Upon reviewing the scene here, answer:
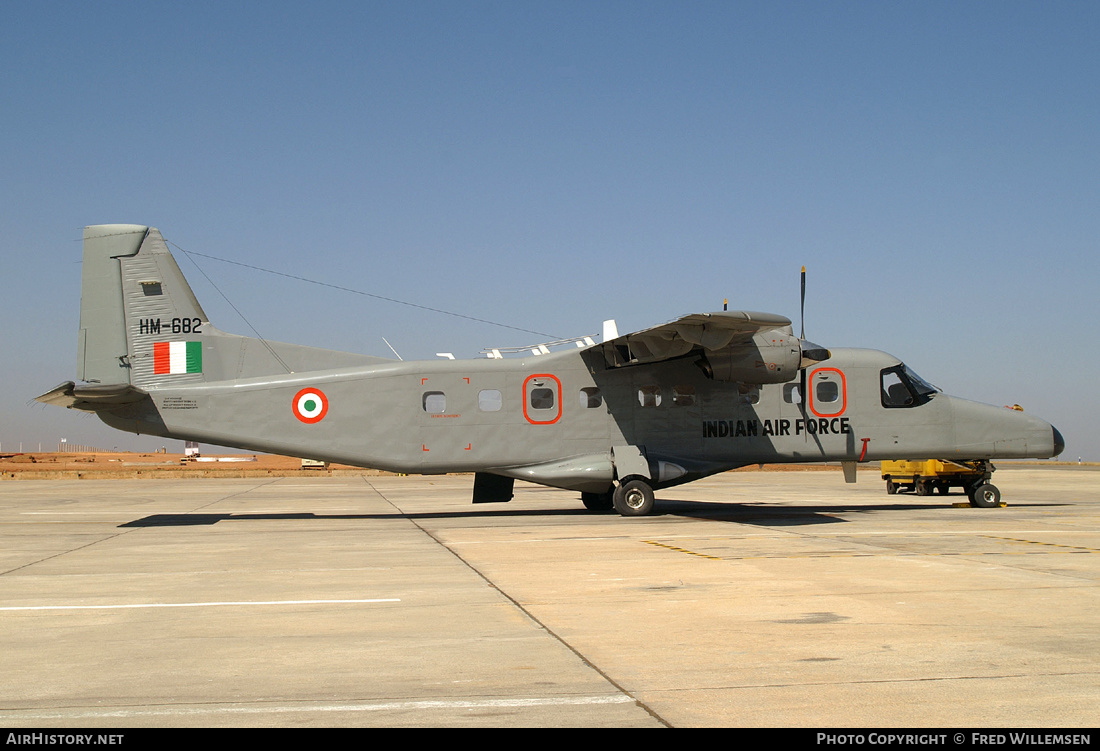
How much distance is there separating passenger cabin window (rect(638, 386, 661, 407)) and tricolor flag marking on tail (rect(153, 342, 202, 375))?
30.3 feet

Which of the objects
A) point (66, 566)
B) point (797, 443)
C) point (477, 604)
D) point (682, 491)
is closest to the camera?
point (477, 604)

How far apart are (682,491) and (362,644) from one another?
24.2m

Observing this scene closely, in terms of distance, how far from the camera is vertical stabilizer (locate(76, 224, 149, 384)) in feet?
57.1

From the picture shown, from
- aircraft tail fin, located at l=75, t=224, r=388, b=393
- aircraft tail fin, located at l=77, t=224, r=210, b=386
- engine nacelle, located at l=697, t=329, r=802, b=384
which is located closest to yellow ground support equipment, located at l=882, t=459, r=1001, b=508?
engine nacelle, located at l=697, t=329, r=802, b=384

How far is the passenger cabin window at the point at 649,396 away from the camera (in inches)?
734

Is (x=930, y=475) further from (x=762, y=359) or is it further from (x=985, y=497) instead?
(x=762, y=359)

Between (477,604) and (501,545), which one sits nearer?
(477,604)

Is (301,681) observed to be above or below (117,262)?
below

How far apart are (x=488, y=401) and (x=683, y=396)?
421 cm

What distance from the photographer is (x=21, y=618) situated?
775 centimetres

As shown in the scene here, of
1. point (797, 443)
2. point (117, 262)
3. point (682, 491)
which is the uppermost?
point (117, 262)

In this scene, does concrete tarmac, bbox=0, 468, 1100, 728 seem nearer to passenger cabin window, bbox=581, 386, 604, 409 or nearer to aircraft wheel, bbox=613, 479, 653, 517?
aircraft wheel, bbox=613, 479, 653, 517
